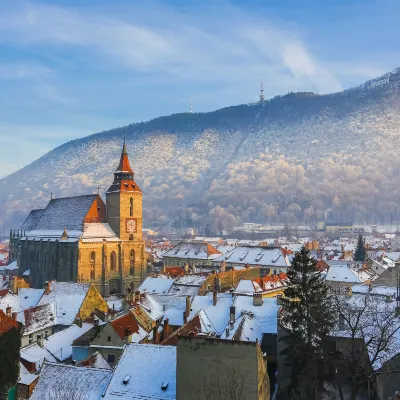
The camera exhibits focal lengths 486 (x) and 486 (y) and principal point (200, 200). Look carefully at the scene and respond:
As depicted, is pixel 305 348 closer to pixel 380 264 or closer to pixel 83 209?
pixel 83 209

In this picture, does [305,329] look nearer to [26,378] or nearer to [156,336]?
[156,336]

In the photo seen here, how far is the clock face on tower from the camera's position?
8669 centimetres

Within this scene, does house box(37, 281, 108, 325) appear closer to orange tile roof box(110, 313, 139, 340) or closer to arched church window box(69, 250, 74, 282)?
orange tile roof box(110, 313, 139, 340)

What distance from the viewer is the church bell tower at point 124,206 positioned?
3391 inches

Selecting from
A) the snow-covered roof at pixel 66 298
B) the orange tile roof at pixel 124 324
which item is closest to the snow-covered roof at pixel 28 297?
the snow-covered roof at pixel 66 298

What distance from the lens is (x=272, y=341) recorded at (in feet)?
126

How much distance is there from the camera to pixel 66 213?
90062 mm

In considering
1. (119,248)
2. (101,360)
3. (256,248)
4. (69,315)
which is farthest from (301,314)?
(256,248)

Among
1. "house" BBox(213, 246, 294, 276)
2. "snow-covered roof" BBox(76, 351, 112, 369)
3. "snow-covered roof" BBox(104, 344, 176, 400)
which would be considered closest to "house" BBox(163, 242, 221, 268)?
"house" BBox(213, 246, 294, 276)

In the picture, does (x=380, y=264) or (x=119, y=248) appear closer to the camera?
(x=119, y=248)

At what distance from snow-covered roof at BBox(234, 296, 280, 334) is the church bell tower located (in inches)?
1752

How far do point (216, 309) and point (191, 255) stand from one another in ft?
201

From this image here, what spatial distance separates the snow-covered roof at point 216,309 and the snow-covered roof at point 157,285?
53.8ft

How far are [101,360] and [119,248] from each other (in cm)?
4946
